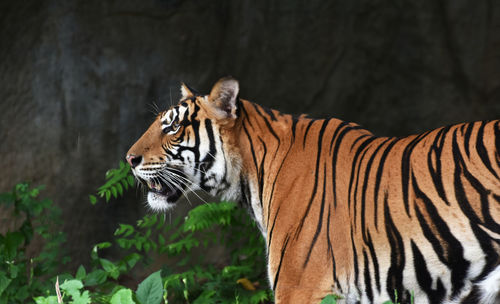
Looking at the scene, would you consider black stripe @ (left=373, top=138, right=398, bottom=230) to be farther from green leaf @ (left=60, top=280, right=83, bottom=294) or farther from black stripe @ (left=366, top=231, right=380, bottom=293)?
green leaf @ (left=60, top=280, right=83, bottom=294)

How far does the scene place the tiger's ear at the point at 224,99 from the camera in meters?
3.50

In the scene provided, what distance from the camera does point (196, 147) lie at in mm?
3574

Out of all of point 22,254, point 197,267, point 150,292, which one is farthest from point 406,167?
point 22,254

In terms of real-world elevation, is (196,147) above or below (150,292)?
above

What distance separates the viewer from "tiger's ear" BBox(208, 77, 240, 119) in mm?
3502

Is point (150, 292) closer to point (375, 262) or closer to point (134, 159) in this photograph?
point (134, 159)

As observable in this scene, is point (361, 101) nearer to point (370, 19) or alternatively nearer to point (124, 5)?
point (370, 19)

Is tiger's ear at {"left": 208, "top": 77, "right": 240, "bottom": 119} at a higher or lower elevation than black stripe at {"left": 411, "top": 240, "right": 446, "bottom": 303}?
higher

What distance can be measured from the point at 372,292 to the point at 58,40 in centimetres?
358

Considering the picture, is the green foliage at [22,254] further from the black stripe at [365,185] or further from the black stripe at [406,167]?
the black stripe at [406,167]

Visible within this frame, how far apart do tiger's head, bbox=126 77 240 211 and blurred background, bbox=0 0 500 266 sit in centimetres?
191

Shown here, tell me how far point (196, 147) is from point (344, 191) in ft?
2.98

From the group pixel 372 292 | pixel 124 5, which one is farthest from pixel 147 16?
pixel 372 292

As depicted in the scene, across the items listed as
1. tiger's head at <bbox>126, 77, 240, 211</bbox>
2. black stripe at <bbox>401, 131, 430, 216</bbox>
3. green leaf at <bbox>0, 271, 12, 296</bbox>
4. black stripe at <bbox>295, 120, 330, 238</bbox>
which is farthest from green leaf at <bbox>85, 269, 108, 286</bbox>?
black stripe at <bbox>401, 131, 430, 216</bbox>
